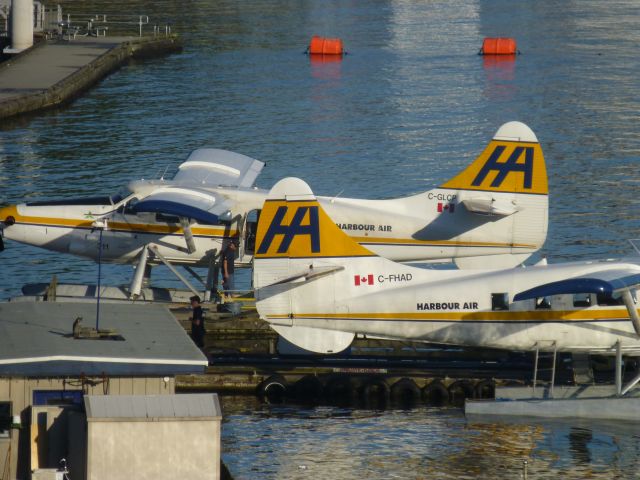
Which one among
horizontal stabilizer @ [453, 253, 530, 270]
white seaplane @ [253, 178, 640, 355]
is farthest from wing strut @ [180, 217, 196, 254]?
horizontal stabilizer @ [453, 253, 530, 270]

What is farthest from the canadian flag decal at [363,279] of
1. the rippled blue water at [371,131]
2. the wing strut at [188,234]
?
the wing strut at [188,234]

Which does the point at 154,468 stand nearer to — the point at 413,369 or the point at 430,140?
the point at 413,369

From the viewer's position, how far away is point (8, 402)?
21.2 m

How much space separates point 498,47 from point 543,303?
58.3m

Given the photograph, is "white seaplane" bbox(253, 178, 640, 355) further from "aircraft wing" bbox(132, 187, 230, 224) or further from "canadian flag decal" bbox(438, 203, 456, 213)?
"canadian flag decal" bbox(438, 203, 456, 213)

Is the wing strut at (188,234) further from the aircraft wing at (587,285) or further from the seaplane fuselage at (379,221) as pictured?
the aircraft wing at (587,285)

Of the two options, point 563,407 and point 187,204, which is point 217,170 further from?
point 563,407

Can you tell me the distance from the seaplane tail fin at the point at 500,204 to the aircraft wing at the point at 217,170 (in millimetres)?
4960

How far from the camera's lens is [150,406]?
778 inches

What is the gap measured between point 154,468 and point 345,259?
8.29 meters

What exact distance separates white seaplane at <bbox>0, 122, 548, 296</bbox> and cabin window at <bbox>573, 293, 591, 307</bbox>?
5757 millimetres

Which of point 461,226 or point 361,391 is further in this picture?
point 461,226

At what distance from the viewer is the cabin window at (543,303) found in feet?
85.1

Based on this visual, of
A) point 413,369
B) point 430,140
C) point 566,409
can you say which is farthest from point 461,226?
point 430,140
